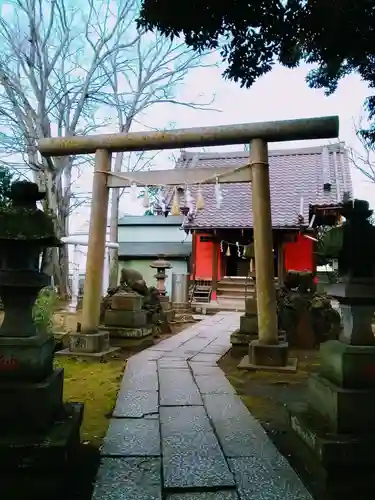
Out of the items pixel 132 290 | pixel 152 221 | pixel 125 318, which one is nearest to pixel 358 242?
pixel 125 318

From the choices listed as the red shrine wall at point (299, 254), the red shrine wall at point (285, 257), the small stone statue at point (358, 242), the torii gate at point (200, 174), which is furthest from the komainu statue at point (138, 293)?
the red shrine wall at point (299, 254)

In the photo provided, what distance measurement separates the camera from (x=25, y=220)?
8.02ft

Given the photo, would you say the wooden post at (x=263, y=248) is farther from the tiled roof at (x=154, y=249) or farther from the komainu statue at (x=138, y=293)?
the tiled roof at (x=154, y=249)

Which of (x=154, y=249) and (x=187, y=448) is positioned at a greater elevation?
(x=154, y=249)

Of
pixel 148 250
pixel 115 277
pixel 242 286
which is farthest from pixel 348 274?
pixel 148 250

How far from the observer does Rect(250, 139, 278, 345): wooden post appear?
5.46m

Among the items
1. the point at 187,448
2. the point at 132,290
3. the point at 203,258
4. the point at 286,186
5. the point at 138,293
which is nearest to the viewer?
the point at 187,448

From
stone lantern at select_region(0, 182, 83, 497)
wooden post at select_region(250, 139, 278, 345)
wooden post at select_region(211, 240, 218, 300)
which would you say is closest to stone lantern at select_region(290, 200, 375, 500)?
stone lantern at select_region(0, 182, 83, 497)

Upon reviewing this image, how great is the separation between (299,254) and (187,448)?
1456cm

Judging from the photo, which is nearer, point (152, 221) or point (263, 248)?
point (263, 248)

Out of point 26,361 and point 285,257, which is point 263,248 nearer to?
point 26,361

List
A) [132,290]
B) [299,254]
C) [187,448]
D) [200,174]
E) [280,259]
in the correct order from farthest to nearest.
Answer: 1. [299,254]
2. [280,259]
3. [132,290]
4. [200,174]
5. [187,448]

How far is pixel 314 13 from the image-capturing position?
3.11 m

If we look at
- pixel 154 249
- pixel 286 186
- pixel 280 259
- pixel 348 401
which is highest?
pixel 286 186
